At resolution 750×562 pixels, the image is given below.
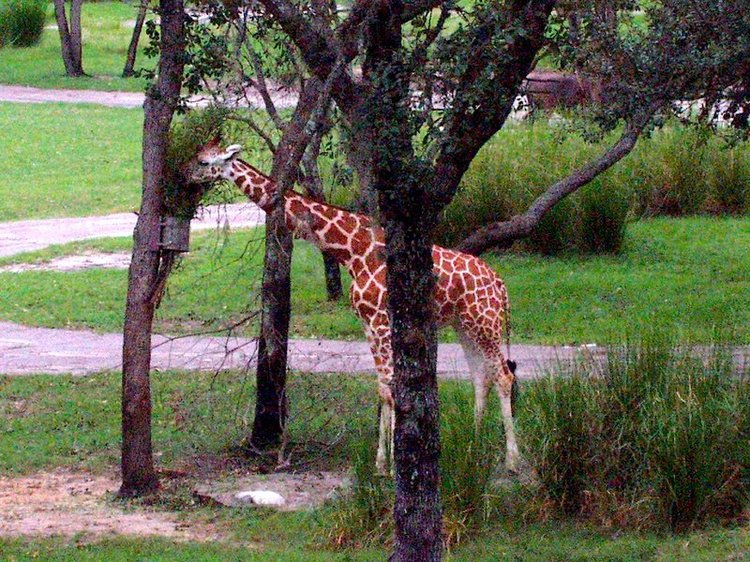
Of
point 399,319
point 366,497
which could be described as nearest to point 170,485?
point 366,497

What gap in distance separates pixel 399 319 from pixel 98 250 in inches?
540

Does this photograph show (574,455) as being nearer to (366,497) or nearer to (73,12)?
(366,497)

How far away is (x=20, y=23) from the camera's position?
1800 inches

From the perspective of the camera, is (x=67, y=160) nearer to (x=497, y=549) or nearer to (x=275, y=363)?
(x=275, y=363)

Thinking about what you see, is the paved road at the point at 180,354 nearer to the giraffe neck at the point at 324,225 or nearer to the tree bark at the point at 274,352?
the tree bark at the point at 274,352

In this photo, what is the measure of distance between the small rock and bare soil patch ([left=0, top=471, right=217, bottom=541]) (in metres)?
0.52

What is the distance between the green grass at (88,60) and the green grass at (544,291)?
1556cm

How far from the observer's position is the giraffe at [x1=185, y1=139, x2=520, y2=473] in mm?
9508

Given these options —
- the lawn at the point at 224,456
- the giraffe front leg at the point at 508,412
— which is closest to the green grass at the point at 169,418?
the lawn at the point at 224,456

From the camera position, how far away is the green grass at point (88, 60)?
126 feet

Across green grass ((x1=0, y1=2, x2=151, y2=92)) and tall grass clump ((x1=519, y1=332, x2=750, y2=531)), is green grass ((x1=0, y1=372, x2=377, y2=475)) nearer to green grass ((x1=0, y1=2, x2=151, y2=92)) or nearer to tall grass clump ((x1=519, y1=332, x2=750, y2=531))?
tall grass clump ((x1=519, y1=332, x2=750, y2=531))

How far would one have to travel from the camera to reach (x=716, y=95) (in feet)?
37.0

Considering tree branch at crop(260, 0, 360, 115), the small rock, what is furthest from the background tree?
tree branch at crop(260, 0, 360, 115)

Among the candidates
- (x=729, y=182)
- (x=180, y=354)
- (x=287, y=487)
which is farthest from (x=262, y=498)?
(x=729, y=182)
